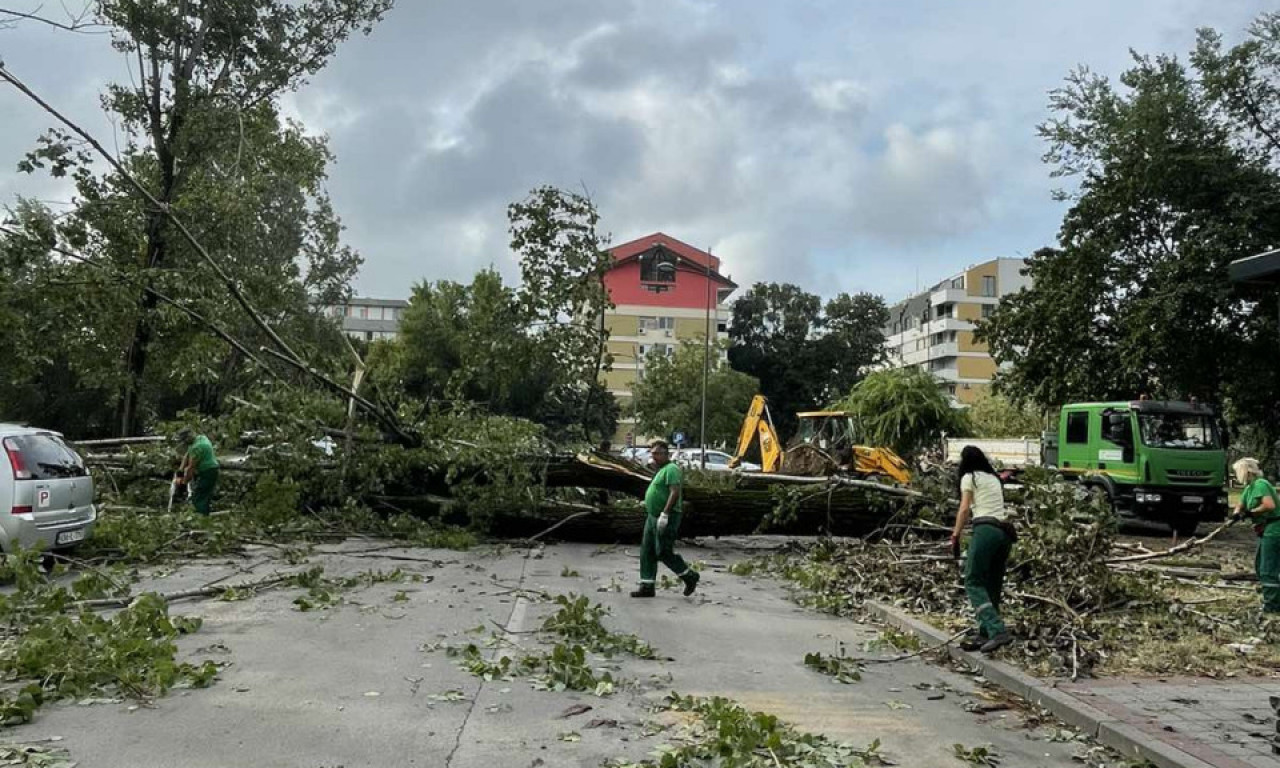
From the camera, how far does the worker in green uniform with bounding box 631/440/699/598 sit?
10.1 meters

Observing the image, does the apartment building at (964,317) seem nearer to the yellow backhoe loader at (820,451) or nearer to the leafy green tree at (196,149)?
the yellow backhoe loader at (820,451)

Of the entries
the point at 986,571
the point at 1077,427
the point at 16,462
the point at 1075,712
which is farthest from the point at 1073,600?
the point at 1077,427

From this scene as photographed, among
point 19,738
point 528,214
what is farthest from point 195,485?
point 19,738

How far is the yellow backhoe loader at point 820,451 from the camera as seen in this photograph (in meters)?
20.7

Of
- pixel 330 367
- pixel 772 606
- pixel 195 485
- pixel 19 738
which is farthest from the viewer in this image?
pixel 330 367

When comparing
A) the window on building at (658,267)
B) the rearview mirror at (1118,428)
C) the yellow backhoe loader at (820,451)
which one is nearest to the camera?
the rearview mirror at (1118,428)

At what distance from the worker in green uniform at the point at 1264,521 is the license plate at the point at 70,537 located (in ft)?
38.7

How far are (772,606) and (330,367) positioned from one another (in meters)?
8.35

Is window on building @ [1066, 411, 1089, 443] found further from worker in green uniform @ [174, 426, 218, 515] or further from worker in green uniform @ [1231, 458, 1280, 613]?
worker in green uniform @ [174, 426, 218, 515]

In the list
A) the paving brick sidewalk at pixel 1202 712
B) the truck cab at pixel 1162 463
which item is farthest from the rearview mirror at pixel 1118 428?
the paving brick sidewalk at pixel 1202 712

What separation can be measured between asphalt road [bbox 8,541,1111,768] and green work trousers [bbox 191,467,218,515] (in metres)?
4.23

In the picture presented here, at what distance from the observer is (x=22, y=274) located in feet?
52.8

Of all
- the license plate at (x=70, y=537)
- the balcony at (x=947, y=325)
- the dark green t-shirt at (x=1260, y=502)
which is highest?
the balcony at (x=947, y=325)

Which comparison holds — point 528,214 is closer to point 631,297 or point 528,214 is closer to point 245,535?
point 245,535
